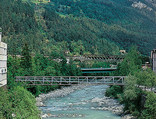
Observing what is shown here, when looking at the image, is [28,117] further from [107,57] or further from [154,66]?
[107,57]

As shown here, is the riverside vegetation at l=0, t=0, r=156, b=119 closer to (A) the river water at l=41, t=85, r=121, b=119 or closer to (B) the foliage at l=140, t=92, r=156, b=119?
(B) the foliage at l=140, t=92, r=156, b=119

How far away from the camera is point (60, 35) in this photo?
18962 centimetres

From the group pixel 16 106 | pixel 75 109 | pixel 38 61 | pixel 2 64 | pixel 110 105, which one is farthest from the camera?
pixel 38 61

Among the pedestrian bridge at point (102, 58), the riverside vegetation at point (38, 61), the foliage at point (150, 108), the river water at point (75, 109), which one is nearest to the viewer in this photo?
the riverside vegetation at point (38, 61)

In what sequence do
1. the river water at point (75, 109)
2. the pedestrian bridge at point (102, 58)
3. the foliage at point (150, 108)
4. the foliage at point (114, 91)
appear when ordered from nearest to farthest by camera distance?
the foliage at point (150, 108)
the river water at point (75, 109)
the foliage at point (114, 91)
the pedestrian bridge at point (102, 58)

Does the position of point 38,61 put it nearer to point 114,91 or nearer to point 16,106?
point 114,91

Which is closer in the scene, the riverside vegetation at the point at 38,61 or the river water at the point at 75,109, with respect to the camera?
the riverside vegetation at the point at 38,61

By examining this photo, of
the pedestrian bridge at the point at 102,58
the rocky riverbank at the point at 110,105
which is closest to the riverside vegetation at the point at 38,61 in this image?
the rocky riverbank at the point at 110,105

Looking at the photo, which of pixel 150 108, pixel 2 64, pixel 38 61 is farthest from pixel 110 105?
pixel 38 61

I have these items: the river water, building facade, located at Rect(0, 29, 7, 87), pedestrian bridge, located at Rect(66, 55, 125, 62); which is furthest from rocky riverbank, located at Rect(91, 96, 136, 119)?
pedestrian bridge, located at Rect(66, 55, 125, 62)

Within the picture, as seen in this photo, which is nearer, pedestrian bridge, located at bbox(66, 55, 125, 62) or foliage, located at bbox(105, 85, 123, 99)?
foliage, located at bbox(105, 85, 123, 99)

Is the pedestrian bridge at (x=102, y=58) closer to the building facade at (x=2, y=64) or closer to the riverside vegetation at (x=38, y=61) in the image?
the riverside vegetation at (x=38, y=61)

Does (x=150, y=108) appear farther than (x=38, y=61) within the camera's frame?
No

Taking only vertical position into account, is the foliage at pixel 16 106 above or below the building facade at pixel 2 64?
below
